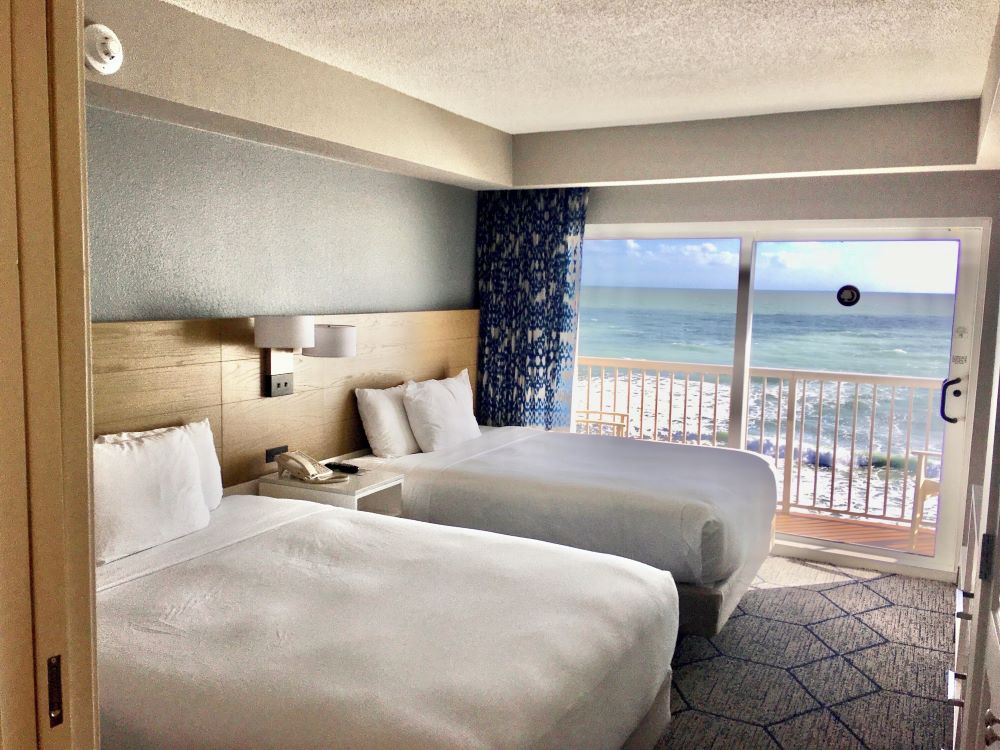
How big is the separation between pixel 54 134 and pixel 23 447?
0.34m

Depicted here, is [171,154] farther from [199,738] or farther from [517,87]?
[199,738]

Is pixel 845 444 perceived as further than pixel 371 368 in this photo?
Yes

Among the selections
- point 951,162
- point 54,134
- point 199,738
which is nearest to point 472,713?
point 199,738

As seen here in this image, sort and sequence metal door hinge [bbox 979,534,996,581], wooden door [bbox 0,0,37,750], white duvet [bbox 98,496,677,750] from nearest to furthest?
wooden door [bbox 0,0,37,750] < metal door hinge [bbox 979,534,996,581] < white duvet [bbox 98,496,677,750]

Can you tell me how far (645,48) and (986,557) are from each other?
2.35 metres

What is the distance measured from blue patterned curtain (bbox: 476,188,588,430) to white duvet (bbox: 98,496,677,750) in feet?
8.53

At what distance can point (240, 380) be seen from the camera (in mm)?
3689

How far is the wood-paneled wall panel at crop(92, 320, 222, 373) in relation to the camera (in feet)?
9.92

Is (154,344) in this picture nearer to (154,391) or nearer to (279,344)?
(154,391)

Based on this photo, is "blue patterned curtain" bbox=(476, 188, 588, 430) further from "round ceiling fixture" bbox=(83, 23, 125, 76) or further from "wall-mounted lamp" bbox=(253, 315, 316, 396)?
"round ceiling fixture" bbox=(83, 23, 125, 76)

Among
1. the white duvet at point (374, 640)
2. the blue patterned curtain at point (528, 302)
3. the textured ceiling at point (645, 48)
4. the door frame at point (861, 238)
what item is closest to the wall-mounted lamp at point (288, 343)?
the white duvet at point (374, 640)

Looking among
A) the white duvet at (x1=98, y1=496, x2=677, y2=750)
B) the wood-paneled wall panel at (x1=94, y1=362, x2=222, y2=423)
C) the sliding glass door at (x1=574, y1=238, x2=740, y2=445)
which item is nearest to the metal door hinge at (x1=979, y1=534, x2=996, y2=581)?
the white duvet at (x1=98, y1=496, x2=677, y2=750)

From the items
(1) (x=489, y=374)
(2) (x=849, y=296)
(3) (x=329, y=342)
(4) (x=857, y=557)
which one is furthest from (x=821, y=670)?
(1) (x=489, y=374)

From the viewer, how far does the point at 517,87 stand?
3.92 meters
